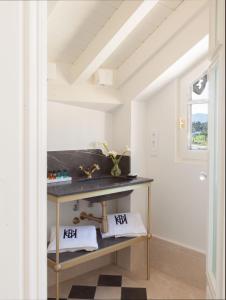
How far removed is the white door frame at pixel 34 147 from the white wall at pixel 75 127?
1.78 meters

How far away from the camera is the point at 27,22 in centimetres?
66

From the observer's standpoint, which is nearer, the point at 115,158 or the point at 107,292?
the point at 107,292

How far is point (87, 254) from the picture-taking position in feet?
7.19

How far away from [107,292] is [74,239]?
0.56 m

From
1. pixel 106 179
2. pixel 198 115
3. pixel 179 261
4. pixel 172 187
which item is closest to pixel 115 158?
pixel 106 179

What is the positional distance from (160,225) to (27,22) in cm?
247

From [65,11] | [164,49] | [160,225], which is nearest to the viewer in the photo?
[65,11]

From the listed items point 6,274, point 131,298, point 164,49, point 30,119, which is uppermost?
point 164,49

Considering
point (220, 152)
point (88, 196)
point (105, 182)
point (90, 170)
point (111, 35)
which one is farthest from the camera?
point (90, 170)

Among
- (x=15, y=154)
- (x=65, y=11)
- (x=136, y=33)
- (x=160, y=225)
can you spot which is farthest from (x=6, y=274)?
(x=160, y=225)

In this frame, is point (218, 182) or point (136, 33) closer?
point (218, 182)

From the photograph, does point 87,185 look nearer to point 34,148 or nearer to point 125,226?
point 125,226

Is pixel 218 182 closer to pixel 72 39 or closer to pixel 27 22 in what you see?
pixel 27 22

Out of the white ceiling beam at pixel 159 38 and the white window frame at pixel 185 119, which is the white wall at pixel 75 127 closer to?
the white ceiling beam at pixel 159 38
